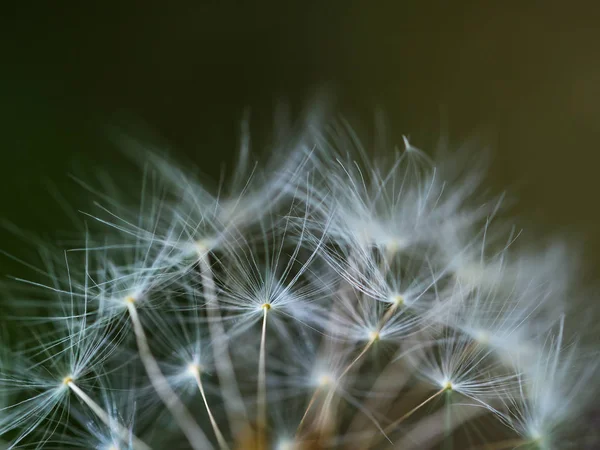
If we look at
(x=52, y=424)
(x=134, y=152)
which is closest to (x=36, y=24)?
(x=134, y=152)

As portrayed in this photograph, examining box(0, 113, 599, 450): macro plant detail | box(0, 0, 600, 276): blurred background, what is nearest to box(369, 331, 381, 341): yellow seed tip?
box(0, 113, 599, 450): macro plant detail

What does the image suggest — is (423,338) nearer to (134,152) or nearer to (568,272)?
(568,272)

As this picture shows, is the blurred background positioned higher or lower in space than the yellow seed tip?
higher

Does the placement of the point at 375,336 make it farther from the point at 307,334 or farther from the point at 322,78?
the point at 322,78

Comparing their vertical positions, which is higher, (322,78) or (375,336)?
(322,78)

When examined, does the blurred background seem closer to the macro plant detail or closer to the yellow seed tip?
the macro plant detail

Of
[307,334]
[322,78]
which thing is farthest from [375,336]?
[322,78]
